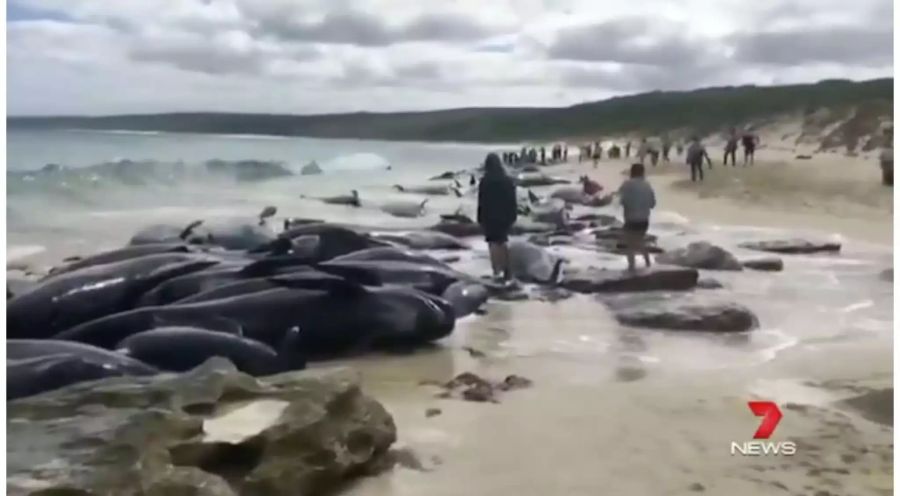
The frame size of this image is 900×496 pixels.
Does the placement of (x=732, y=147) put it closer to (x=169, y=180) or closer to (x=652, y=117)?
(x=652, y=117)

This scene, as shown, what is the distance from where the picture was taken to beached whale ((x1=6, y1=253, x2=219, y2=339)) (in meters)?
1.65

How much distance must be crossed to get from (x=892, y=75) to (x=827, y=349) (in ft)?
1.67

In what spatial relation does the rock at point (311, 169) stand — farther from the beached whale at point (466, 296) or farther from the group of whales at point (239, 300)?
the beached whale at point (466, 296)

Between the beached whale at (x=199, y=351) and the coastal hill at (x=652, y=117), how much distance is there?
14.8 inches

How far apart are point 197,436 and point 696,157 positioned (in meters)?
1.00

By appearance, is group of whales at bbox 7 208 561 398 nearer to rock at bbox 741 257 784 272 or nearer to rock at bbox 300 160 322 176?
rock at bbox 300 160 322 176

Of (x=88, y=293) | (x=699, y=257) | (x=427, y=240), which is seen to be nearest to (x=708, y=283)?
(x=699, y=257)

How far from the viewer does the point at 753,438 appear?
1.68 m

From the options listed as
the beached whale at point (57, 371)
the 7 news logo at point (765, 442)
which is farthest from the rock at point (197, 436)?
the 7 news logo at point (765, 442)

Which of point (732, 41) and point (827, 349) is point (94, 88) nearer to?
point (732, 41)

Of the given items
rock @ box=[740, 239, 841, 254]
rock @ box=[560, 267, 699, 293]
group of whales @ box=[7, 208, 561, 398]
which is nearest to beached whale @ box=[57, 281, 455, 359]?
group of whales @ box=[7, 208, 561, 398]

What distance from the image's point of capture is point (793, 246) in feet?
5.94

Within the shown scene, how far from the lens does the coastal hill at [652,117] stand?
178cm

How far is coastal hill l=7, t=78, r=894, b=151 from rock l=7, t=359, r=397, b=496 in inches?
17.9
